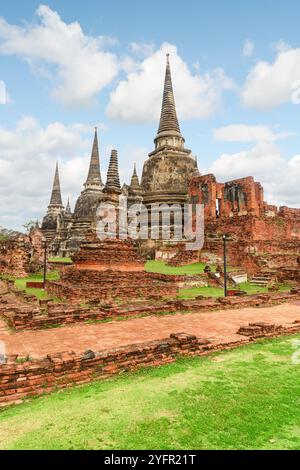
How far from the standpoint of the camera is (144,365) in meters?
5.32

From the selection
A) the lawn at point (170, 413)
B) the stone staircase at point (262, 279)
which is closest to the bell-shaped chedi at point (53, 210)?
the stone staircase at point (262, 279)

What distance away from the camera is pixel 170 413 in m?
3.60

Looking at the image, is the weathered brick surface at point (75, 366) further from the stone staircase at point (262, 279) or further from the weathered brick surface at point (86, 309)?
the stone staircase at point (262, 279)

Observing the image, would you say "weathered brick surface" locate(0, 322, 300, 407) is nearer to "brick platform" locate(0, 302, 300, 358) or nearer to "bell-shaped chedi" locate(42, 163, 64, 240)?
"brick platform" locate(0, 302, 300, 358)

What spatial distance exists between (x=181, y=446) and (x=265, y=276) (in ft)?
63.2

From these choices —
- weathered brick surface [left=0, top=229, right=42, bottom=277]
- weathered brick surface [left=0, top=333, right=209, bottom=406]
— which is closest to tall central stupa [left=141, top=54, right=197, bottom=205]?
weathered brick surface [left=0, top=229, right=42, bottom=277]

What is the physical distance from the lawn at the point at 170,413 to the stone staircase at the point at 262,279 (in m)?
15.3

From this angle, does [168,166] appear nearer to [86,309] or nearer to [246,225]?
[246,225]

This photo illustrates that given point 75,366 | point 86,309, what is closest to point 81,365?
point 75,366

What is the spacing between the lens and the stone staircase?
19.7m

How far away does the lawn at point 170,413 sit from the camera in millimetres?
3053

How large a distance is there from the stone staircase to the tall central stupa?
Answer: 1571 cm

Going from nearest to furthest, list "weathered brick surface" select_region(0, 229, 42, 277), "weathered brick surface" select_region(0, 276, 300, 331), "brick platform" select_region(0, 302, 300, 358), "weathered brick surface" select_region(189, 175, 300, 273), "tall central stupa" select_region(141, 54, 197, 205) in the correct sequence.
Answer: "brick platform" select_region(0, 302, 300, 358), "weathered brick surface" select_region(0, 276, 300, 331), "weathered brick surface" select_region(0, 229, 42, 277), "weathered brick surface" select_region(189, 175, 300, 273), "tall central stupa" select_region(141, 54, 197, 205)

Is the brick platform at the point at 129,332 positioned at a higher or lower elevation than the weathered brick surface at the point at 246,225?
lower
